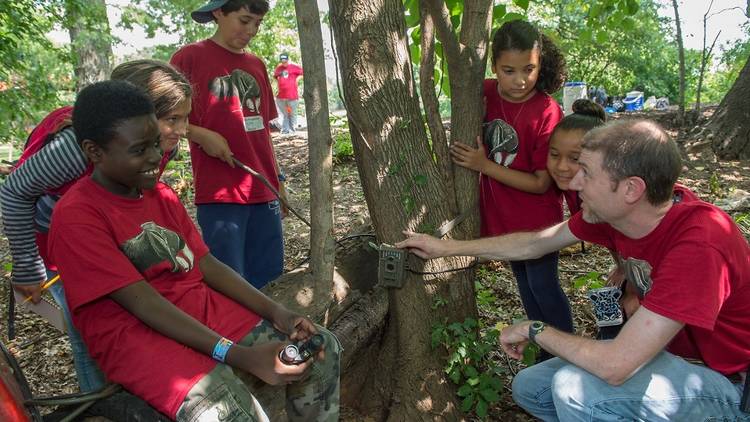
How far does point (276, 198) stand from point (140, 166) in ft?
3.84

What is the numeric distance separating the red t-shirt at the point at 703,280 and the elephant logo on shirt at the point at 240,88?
1930 mm

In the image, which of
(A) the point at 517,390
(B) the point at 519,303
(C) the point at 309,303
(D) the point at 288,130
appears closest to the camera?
(A) the point at 517,390

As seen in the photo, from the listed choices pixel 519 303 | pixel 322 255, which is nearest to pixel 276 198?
pixel 322 255

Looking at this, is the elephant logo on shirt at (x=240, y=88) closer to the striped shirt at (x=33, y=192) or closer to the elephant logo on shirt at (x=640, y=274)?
the striped shirt at (x=33, y=192)

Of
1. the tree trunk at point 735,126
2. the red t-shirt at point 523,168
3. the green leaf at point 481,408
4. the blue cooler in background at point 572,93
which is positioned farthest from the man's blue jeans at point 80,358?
the blue cooler in background at point 572,93

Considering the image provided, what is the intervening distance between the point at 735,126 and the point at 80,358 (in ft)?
23.5

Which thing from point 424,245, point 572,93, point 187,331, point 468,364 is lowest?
point 572,93

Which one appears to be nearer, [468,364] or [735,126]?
[468,364]

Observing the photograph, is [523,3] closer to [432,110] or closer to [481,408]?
[432,110]

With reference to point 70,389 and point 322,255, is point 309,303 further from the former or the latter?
point 70,389

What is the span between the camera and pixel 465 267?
8.86 ft

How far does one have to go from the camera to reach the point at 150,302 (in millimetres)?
1758

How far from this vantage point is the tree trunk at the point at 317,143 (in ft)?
7.75

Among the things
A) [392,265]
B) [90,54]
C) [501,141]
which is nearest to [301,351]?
[392,265]
